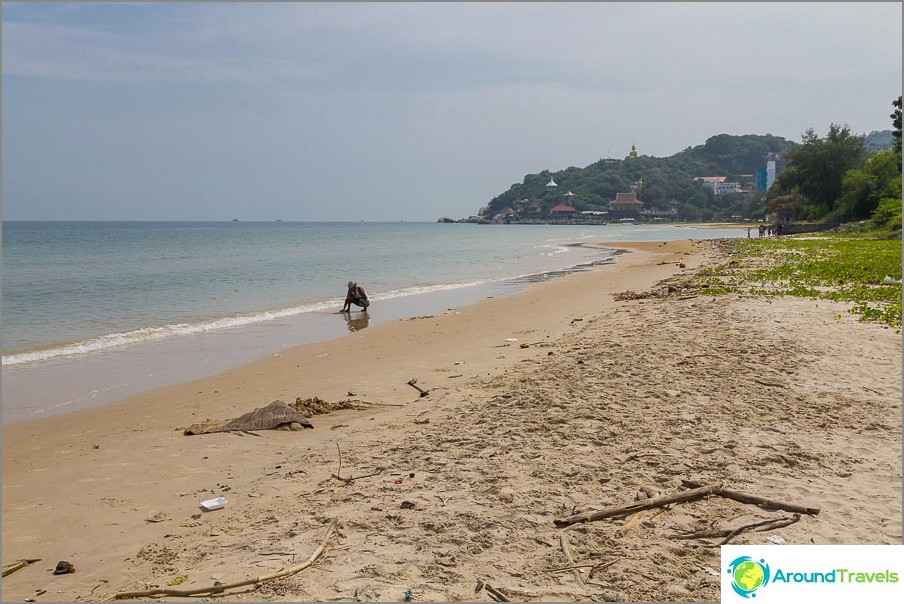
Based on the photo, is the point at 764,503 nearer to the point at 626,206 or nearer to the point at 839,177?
the point at 839,177

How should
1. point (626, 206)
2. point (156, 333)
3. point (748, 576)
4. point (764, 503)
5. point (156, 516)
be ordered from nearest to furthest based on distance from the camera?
point (748, 576) → point (764, 503) → point (156, 516) → point (156, 333) → point (626, 206)

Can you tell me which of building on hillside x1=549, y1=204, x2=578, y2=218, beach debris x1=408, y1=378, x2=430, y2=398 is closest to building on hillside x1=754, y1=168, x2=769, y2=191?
building on hillside x1=549, y1=204, x2=578, y2=218

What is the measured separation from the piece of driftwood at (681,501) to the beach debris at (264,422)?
4.01 m

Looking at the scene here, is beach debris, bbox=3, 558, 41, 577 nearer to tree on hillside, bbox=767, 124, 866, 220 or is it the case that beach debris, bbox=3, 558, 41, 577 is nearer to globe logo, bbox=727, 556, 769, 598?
globe logo, bbox=727, 556, 769, 598

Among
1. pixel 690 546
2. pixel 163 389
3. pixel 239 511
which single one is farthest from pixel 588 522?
pixel 163 389

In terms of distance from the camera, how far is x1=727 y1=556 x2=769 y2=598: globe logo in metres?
2.98

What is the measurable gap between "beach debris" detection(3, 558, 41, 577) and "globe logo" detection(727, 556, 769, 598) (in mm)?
4750

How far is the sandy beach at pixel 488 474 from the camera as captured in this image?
3.86 meters

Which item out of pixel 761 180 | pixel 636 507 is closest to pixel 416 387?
pixel 636 507

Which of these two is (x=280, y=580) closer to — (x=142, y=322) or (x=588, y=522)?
(x=588, y=522)

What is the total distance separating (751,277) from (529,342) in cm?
842

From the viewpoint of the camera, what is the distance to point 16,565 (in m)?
4.51

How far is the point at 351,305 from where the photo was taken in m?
20.6

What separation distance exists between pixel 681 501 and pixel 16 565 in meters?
4.81
